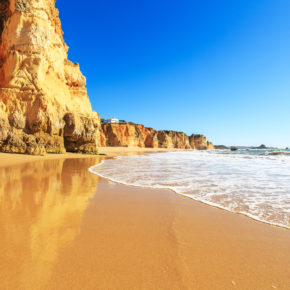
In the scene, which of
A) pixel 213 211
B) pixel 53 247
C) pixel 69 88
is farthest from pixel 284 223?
pixel 69 88

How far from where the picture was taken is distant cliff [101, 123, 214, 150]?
53875 millimetres

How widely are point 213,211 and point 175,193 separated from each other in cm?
127

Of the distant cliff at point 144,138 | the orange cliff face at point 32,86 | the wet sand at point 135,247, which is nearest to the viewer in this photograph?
the wet sand at point 135,247

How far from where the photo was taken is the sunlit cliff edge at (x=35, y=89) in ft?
41.0

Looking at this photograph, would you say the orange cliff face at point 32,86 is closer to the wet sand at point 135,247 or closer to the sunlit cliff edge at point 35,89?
the sunlit cliff edge at point 35,89

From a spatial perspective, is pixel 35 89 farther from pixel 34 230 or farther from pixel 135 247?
pixel 135 247

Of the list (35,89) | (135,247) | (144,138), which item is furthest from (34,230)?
(144,138)

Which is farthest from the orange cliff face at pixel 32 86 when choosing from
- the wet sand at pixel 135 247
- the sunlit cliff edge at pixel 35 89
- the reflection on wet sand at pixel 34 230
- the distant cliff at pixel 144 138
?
the distant cliff at pixel 144 138

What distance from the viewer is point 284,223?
2658mm

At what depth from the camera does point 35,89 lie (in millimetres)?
13453

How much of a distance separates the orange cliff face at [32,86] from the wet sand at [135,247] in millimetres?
11292

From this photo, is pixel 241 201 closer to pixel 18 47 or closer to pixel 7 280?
pixel 7 280

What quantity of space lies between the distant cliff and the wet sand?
45702 mm

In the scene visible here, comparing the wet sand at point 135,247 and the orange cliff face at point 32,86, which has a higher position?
the orange cliff face at point 32,86
